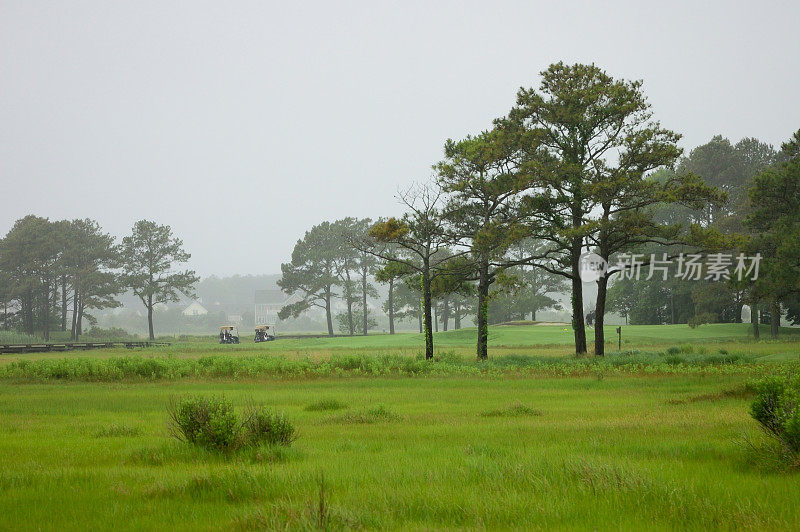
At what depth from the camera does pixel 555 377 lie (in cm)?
2572

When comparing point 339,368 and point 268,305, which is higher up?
point 268,305

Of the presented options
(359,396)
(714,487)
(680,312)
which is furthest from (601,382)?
(680,312)

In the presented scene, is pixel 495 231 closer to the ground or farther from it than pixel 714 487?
farther from it

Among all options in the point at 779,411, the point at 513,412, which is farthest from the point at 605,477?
the point at 513,412

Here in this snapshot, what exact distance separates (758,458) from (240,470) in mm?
6754

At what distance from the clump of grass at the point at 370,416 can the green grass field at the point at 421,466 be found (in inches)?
1.8

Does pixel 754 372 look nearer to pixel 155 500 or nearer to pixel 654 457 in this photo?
pixel 654 457

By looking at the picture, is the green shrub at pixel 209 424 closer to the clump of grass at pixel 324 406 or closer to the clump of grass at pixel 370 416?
the clump of grass at pixel 370 416

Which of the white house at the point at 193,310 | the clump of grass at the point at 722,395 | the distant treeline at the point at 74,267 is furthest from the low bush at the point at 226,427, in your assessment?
the white house at the point at 193,310

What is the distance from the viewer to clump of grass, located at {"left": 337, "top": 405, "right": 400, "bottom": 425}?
14484 mm

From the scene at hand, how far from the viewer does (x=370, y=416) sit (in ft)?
48.3
